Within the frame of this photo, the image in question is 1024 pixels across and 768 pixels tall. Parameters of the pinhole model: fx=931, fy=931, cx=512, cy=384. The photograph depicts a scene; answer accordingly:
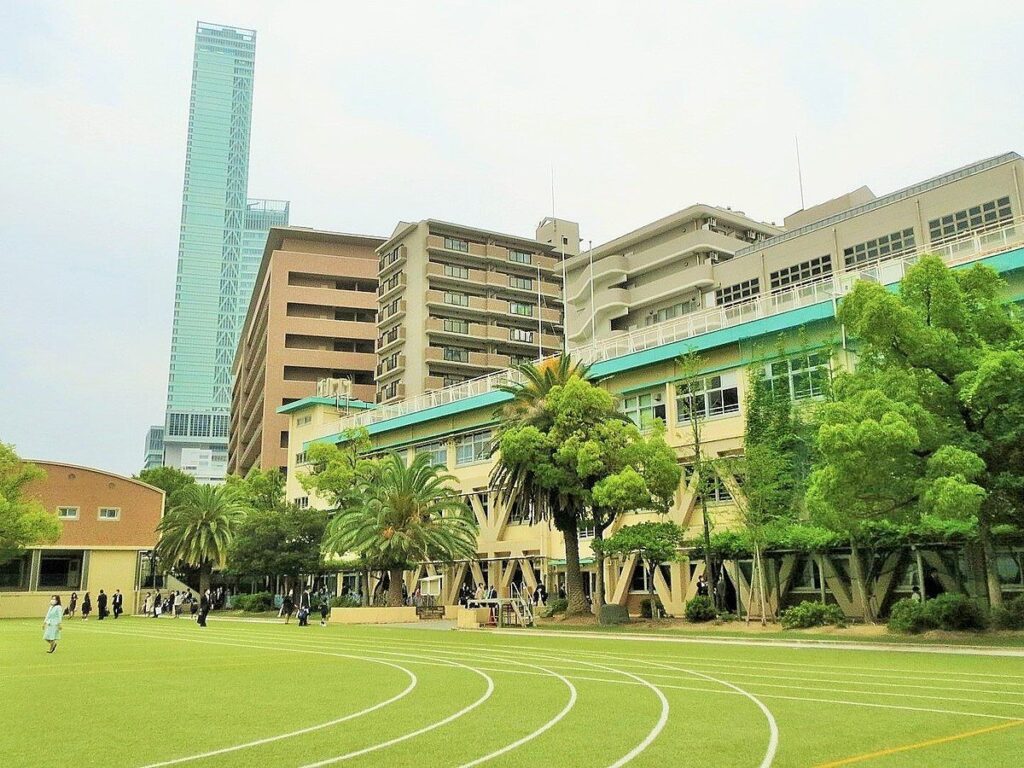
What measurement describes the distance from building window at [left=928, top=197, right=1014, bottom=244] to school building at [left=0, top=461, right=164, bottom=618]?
60.9 metres

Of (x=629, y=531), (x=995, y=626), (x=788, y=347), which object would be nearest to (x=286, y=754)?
(x=995, y=626)

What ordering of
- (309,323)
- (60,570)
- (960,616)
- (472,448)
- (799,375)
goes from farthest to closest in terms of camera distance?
(309,323) < (60,570) < (472,448) < (799,375) < (960,616)

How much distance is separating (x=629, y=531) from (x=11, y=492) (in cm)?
4409

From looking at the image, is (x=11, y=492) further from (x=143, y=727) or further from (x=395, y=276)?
(x=143, y=727)

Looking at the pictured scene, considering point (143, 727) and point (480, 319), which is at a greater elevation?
point (480, 319)

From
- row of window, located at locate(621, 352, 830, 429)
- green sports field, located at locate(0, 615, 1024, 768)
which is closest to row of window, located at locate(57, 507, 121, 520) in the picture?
row of window, located at locate(621, 352, 830, 429)

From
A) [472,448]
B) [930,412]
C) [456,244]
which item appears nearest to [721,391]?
[930,412]

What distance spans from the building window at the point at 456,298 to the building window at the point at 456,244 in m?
4.92

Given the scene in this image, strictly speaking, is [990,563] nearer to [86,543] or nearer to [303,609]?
[303,609]

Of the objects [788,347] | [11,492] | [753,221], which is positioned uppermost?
[753,221]

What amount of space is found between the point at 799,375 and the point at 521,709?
30177mm

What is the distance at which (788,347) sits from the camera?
41.1 m

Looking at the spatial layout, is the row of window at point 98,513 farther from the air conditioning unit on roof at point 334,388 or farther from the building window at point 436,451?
the building window at point 436,451

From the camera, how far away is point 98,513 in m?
73.2
